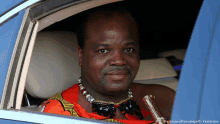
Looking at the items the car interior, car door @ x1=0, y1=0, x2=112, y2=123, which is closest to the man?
the car interior

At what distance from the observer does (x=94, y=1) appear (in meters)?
1.28

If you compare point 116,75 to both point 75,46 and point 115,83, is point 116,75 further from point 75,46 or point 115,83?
point 75,46

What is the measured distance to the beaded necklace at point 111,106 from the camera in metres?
1.83

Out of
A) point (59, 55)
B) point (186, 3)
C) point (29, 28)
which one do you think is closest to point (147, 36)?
point (186, 3)

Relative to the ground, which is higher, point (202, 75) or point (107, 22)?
point (107, 22)

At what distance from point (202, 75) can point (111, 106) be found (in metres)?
0.97

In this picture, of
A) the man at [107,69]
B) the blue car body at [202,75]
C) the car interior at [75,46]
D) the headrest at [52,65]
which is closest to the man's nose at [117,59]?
the man at [107,69]

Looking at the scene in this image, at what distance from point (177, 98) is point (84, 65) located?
1.04 meters

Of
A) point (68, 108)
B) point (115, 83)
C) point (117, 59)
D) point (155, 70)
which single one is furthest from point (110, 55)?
point (155, 70)

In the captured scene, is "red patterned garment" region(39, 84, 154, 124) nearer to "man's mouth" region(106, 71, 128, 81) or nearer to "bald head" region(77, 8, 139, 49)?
"man's mouth" region(106, 71, 128, 81)

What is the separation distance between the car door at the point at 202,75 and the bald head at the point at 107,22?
891mm

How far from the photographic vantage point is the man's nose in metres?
1.79

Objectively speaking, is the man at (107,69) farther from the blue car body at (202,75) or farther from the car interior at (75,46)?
the blue car body at (202,75)

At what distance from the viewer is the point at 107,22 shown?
1.88 meters
